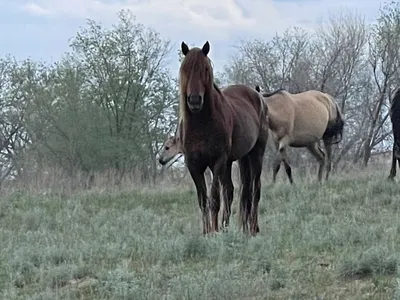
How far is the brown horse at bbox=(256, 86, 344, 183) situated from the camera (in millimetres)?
13883

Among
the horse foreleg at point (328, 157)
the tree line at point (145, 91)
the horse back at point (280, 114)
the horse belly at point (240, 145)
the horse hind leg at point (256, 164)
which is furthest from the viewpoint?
the tree line at point (145, 91)

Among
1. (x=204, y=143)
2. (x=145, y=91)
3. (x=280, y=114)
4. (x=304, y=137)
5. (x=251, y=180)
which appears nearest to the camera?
(x=204, y=143)

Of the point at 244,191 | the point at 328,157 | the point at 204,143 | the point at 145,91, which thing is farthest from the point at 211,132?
the point at 145,91

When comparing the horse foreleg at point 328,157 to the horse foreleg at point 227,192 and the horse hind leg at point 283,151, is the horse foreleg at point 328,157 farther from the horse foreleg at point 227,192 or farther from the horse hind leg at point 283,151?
the horse foreleg at point 227,192

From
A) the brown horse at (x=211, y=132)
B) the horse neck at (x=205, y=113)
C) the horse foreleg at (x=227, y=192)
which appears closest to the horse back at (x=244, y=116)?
the brown horse at (x=211, y=132)

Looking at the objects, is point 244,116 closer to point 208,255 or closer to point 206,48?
point 206,48

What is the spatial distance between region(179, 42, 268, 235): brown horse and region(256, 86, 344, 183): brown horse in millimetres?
5268

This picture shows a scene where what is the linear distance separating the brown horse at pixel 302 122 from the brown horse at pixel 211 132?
5268mm

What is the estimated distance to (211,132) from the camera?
7656 mm

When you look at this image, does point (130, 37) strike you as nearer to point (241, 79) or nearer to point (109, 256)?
point (241, 79)

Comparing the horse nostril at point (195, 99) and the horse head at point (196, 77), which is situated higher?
the horse head at point (196, 77)

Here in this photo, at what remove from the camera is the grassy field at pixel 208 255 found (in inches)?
198

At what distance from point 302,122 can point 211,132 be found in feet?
23.4

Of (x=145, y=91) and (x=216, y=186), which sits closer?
(x=216, y=186)
